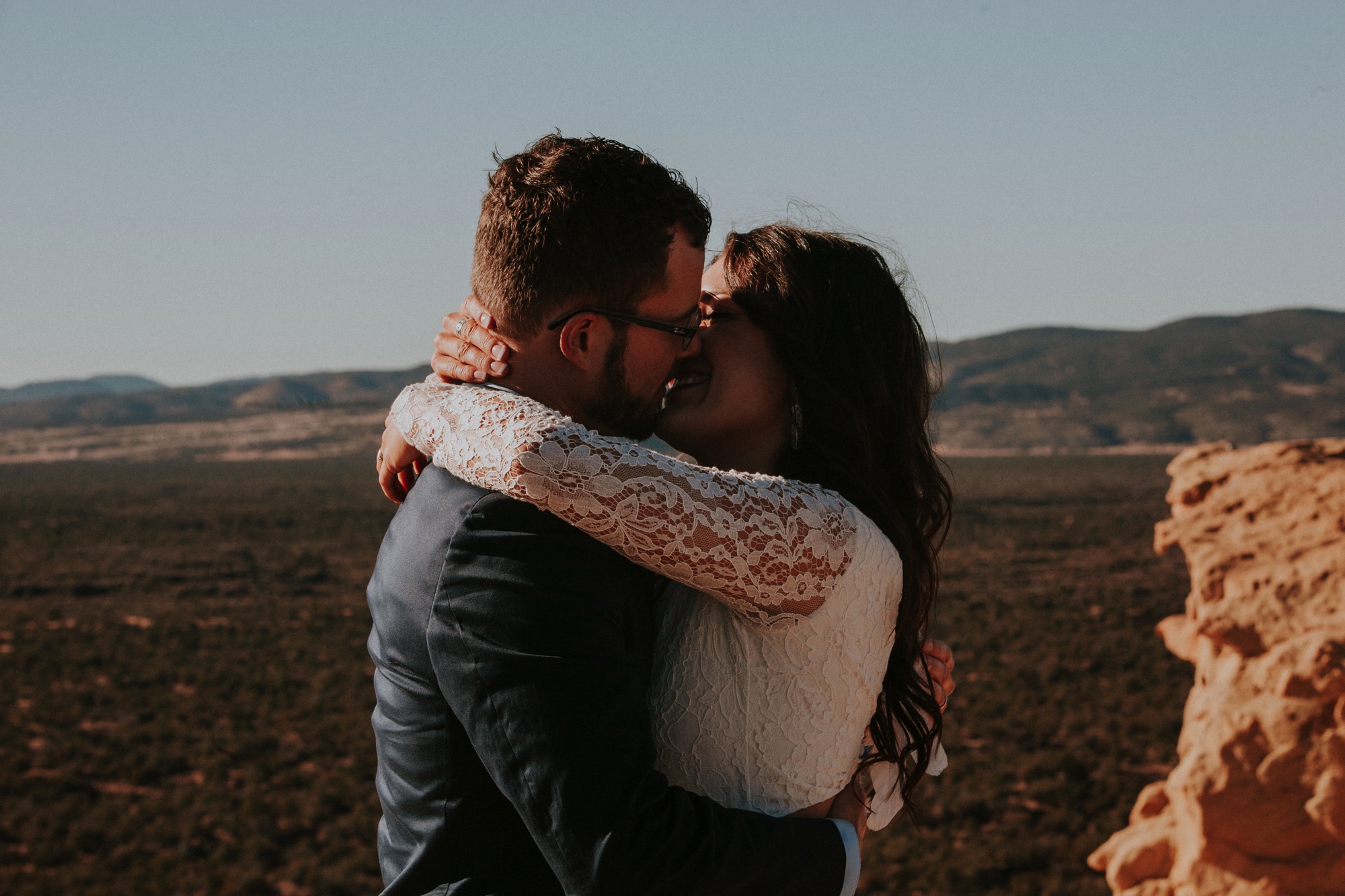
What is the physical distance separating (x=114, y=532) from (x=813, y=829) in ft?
152

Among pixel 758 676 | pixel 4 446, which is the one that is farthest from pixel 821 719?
pixel 4 446

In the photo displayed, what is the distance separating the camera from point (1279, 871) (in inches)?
183

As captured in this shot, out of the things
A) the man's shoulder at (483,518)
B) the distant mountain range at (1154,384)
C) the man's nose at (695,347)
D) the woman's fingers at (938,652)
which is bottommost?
the distant mountain range at (1154,384)

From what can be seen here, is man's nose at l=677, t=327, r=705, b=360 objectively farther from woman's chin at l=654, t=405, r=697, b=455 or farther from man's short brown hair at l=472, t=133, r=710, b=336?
man's short brown hair at l=472, t=133, r=710, b=336

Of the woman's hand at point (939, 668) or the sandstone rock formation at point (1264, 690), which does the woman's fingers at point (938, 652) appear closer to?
the woman's hand at point (939, 668)

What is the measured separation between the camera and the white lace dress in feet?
5.02

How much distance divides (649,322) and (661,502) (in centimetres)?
39

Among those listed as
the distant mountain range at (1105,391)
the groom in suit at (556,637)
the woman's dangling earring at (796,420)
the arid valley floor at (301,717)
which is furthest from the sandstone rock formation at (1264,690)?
the distant mountain range at (1105,391)

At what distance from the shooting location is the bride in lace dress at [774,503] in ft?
5.13

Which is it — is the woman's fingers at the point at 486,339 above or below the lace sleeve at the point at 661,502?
above

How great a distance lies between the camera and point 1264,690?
4648 mm

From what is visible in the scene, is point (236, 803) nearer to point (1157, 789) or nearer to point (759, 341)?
point (1157, 789)

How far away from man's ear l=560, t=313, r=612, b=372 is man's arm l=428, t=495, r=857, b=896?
0.35 metres

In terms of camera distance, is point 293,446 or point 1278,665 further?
point 293,446
